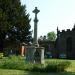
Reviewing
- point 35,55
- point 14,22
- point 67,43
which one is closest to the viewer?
point 35,55

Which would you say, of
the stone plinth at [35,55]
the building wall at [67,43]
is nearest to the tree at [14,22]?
the building wall at [67,43]

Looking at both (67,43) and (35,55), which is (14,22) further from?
(35,55)

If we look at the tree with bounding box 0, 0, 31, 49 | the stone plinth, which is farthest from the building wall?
the stone plinth

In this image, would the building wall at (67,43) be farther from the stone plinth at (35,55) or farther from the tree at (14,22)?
the stone plinth at (35,55)

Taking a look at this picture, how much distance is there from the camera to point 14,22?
174 feet

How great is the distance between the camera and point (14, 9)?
52969mm

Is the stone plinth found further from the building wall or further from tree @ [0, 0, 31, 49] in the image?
the building wall

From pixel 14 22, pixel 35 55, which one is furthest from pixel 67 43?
pixel 35 55

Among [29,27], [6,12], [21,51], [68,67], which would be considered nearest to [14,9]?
[6,12]

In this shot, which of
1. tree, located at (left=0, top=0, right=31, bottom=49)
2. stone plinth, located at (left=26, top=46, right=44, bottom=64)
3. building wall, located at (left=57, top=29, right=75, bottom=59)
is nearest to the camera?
stone plinth, located at (left=26, top=46, right=44, bottom=64)

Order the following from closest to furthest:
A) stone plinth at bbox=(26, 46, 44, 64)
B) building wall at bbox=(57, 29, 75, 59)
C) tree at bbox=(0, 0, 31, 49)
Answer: stone plinth at bbox=(26, 46, 44, 64)
tree at bbox=(0, 0, 31, 49)
building wall at bbox=(57, 29, 75, 59)

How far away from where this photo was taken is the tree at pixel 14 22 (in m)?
50.1

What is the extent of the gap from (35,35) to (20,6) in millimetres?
25105

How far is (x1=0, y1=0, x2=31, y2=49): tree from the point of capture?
5012 cm
